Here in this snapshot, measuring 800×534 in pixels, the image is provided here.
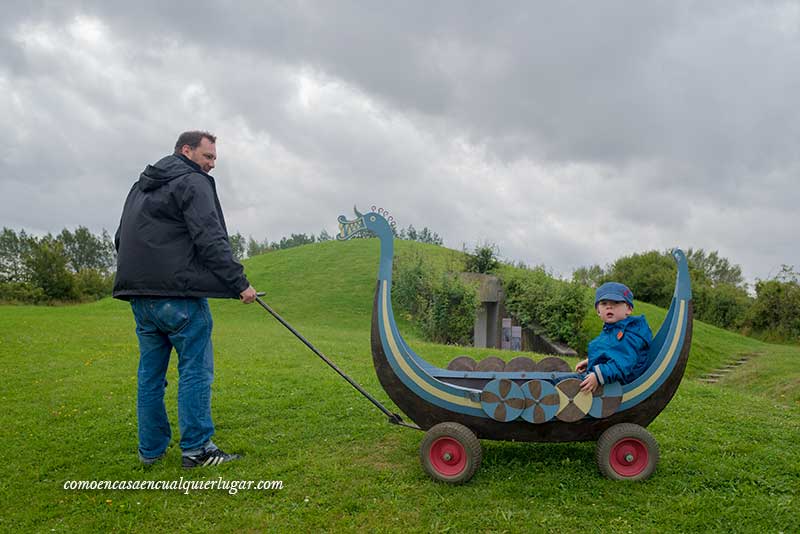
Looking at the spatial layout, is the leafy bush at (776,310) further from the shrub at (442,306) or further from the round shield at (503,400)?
the round shield at (503,400)

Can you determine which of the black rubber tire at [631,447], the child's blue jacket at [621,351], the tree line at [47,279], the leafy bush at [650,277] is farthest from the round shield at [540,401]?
the tree line at [47,279]

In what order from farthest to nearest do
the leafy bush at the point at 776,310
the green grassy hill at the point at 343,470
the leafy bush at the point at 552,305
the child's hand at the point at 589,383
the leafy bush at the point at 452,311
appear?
the leafy bush at the point at 776,310
the leafy bush at the point at 552,305
the leafy bush at the point at 452,311
the child's hand at the point at 589,383
the green grassy hill at the point at 343,470

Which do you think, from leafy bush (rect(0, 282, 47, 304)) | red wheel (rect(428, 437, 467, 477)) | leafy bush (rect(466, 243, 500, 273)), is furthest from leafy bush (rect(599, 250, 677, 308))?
leafy bush (rect(0, 282, 47, 304))

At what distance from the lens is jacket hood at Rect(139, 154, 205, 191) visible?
13.1ft

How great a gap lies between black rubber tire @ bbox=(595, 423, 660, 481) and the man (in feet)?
9.33

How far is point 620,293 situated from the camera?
3938 millimetres

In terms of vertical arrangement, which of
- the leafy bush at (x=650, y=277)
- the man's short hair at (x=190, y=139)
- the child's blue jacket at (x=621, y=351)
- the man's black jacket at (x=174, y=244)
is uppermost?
the leafy bush at (x=650, y=277)

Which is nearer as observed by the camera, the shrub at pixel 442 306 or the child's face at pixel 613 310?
the child's face at pixel 613 310

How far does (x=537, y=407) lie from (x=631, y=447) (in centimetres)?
80

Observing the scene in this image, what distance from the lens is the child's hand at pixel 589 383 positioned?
3674mm

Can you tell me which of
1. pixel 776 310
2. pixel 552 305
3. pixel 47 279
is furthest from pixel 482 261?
pixel 47 279

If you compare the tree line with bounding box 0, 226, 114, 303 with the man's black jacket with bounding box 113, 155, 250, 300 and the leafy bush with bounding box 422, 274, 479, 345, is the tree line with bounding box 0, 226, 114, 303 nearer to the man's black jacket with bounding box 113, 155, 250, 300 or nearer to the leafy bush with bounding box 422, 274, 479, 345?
the leafy bush with bounding box 422, 274, 479, 345

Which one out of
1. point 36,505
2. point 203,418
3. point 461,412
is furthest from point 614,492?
point 36,505

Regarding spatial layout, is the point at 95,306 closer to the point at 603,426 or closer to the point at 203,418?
the point at 203,418
